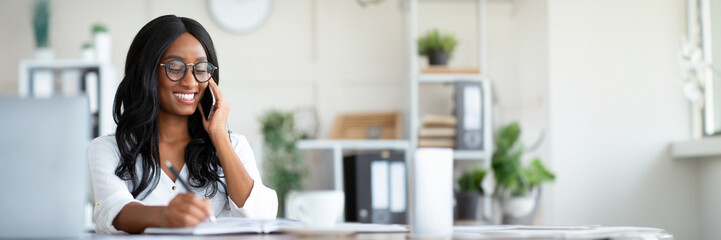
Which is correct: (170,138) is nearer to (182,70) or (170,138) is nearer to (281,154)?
(182,70)

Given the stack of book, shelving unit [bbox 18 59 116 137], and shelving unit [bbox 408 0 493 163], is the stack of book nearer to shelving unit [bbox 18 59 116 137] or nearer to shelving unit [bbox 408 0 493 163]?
shelving unit [bbox 408 0 493 163]

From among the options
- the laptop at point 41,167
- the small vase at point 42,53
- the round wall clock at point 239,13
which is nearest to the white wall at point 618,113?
the round wall clock at point 239,13

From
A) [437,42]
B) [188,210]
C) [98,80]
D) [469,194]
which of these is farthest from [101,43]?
[188,210]

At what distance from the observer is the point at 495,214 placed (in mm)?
4430

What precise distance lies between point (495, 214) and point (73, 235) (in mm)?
3573

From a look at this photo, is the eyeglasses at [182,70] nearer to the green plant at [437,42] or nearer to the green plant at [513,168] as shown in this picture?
the green plant at [513,168]

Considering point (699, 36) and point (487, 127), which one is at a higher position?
point (699, 36)

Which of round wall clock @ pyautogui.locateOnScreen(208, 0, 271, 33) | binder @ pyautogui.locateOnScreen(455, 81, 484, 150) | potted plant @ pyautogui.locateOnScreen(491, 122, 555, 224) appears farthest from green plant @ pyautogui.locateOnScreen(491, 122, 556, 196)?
round wall clock @ pyautogui.locateOnScreen(208, 0, 271, 33)

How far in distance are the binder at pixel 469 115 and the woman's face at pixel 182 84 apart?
2.63 m

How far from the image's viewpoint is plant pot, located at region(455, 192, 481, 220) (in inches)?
160

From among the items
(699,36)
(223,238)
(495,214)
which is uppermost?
(699,36)

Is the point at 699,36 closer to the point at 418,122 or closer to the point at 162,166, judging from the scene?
the point at 418,122

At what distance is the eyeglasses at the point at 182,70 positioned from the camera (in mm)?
1640

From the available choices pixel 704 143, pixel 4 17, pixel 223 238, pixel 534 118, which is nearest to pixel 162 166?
pixel 223 238
